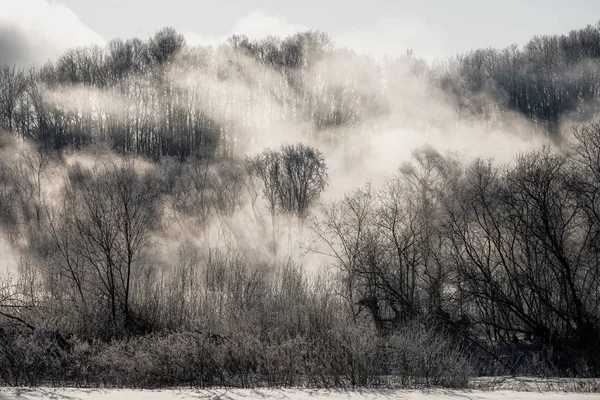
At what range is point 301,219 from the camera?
135 feet

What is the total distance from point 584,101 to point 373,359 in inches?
1922

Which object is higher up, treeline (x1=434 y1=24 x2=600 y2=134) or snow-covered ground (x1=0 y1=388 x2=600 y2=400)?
treeline (x1=434 y1=24 x2=600 y2=134)

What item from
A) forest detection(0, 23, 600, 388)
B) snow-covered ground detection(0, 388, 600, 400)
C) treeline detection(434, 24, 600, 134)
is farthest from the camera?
treeline detection(434, 24, 600, 134)

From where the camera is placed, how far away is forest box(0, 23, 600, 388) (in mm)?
15227

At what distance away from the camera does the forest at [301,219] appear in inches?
599

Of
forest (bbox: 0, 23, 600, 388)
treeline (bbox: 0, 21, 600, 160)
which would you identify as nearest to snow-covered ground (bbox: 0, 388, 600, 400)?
forest (bbox: 0, 23, 600, 388)

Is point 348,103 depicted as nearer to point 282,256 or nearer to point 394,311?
point 282,256

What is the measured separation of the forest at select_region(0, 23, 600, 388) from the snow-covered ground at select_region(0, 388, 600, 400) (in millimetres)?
1859

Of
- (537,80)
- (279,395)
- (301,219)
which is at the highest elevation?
(537,80)

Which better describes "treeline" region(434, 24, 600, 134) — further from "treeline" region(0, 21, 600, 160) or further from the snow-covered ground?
the snow-covered ground

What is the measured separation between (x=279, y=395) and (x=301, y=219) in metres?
31.9

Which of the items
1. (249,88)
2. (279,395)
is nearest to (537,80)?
(249,88)

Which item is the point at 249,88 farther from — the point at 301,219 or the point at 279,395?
the point at 279,395

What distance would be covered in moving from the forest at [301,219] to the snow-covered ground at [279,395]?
1859mm
